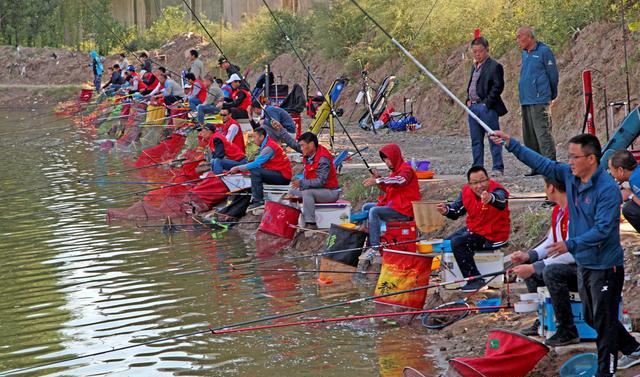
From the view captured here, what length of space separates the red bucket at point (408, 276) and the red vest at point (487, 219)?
0.52 m

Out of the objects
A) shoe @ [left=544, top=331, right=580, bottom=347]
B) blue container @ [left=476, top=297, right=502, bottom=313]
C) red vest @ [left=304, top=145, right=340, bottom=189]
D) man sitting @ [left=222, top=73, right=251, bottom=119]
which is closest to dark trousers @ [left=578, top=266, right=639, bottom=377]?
shoe @ [left=544, top=331, right=580, bottom=347]

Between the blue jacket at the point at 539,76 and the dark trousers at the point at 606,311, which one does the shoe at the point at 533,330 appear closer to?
the dark trousers at the point at 606,311

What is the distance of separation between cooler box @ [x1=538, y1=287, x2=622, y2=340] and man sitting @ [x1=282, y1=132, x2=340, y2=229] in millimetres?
5874

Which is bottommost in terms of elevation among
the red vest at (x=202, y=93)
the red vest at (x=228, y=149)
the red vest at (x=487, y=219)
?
the red vest at (x=487, y=219)

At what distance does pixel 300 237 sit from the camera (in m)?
14.6

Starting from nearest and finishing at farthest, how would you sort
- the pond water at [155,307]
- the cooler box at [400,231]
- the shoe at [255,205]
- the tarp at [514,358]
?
the tarp at [514,358] → the pond water at [155,307] → the cooler box at [400,231] → the shoe at [255,205]

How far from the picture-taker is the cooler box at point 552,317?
26.3ft

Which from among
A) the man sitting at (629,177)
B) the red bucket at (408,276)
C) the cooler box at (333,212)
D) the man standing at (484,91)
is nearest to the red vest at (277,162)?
the cooler box at (333,212)

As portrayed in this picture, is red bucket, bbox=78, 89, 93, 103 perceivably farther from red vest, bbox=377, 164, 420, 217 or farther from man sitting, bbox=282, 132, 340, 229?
red vest, bbox=377, 164, 420, 217

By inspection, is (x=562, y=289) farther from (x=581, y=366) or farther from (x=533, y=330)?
(x=533, y=330)

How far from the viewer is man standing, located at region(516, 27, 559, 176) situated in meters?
13.4

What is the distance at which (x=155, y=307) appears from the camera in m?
→ 11.6

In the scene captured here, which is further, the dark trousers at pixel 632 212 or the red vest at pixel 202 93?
the red vest at pixel 202 93

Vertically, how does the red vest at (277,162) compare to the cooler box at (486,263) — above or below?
above
